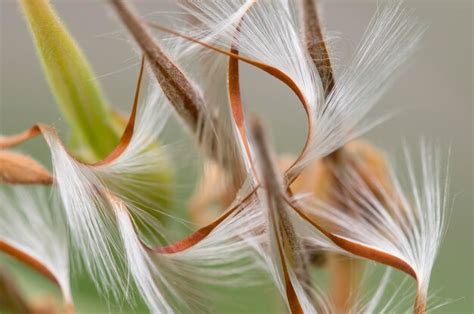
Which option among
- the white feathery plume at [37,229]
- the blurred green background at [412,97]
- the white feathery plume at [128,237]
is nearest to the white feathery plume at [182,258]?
the white feathery plume at [128,237]

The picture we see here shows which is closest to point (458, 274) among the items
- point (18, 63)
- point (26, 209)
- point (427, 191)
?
point (427, 191)

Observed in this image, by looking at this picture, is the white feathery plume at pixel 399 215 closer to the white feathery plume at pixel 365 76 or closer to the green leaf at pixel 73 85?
the white feathery plume at pixel 365 76

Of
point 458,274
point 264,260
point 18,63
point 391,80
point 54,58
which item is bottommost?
point 458,274

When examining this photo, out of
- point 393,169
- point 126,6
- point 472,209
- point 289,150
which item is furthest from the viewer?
point 289,150

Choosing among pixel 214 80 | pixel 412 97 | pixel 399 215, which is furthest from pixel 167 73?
pixel 412 97

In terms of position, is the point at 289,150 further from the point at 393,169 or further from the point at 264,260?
the point at 264,260
